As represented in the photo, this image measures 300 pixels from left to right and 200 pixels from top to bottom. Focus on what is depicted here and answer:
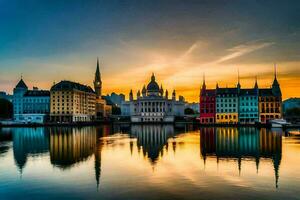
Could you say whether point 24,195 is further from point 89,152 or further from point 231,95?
point 231,95

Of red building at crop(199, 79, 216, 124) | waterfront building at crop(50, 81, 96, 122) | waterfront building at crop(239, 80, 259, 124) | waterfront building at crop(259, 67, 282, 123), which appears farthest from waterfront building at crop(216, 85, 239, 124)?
waterfront building at crop(50, 81, 96, 122)

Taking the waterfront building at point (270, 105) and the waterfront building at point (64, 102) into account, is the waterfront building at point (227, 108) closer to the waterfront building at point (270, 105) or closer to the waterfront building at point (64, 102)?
the waterfront building at point (270, 105)

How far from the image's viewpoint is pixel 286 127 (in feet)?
354

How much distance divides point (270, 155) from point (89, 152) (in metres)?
22.1

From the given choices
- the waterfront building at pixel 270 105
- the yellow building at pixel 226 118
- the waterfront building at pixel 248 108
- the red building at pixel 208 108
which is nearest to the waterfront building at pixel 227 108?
the yellow building at pixel 226 118

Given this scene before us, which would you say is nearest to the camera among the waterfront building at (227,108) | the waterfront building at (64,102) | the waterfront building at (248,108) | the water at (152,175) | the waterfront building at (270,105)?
the water at (152,175)

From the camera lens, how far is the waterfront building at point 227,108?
144 m

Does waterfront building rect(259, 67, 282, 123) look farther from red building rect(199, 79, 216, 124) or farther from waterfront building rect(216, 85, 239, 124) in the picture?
red building rect(199, 79, 216, 124)

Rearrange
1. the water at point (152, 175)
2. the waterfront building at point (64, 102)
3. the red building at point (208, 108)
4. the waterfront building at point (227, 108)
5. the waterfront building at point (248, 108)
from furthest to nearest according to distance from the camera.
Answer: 1. the waterfront building at point (64, 102)
2. the red building at point (208, 108)
3. the waterfront building at point (227, 108)
4. the waterfront building at point (248, 108)
5. the water at point (152, 175)

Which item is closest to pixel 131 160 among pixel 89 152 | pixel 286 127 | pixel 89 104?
pixel 89 152

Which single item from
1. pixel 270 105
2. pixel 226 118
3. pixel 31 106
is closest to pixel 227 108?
pixel 226 118

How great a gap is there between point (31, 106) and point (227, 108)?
90.9m

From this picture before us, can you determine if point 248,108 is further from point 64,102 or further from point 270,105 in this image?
point 64,102

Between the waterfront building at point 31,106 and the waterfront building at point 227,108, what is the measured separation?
7809 centimetres
